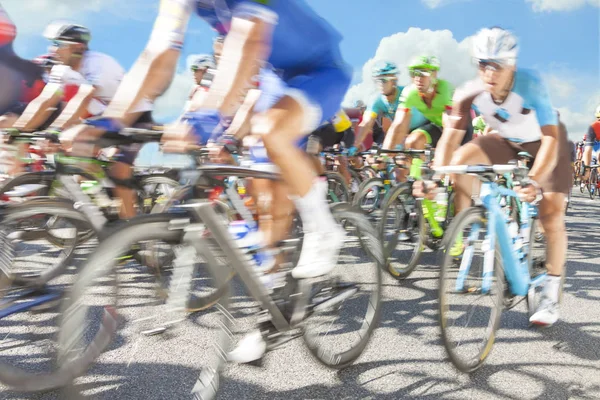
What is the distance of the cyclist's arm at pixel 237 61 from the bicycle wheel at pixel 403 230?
3134mm

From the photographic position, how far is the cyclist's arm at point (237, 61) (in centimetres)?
203

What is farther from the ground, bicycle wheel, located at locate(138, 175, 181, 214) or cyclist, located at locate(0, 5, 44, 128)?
cyclist, located at locate(0, 5, 44, 128)

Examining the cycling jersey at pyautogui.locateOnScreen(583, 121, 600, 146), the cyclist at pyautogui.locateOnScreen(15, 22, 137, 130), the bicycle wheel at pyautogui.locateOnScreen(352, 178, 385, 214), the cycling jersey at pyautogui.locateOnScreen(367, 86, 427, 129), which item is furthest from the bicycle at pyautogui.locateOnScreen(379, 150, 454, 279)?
the cycling jersey at pyautogui.locateOnScreen(583, 121, 600, 146)

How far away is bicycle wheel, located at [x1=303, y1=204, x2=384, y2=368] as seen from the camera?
2.78 m

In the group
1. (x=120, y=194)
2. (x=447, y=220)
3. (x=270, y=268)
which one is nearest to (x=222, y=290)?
(x=270, y=268)

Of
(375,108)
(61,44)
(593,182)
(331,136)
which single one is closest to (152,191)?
(61,44)

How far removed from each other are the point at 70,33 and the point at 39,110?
86cm

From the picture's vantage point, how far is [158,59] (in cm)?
197

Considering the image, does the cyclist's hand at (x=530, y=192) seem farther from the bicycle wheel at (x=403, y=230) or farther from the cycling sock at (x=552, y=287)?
the bicycle wheel at (x=403, y=230)

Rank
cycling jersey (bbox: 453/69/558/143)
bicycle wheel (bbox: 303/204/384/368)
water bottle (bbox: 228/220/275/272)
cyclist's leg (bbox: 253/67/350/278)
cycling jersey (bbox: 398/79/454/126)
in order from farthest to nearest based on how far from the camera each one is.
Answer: cycling jersey (bbox: 398/79/454/126) → cycling jersey (bbox: 453/69/558/143) → bicycle wheel (bbox: 303/204/384/368) → cyclist's leg (bbox: 253/67/350/278) → water bottle (bbox: 228/220/275/272)

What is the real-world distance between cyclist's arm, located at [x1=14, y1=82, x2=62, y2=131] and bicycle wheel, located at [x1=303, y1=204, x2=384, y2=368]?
313 centimetres

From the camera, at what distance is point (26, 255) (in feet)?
9.15

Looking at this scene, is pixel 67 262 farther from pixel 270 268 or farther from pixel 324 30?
pixel 324 30

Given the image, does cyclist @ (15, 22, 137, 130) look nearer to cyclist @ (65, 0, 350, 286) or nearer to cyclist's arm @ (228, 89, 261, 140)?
cyclist's arm @ (228, 89, 261, 140)
